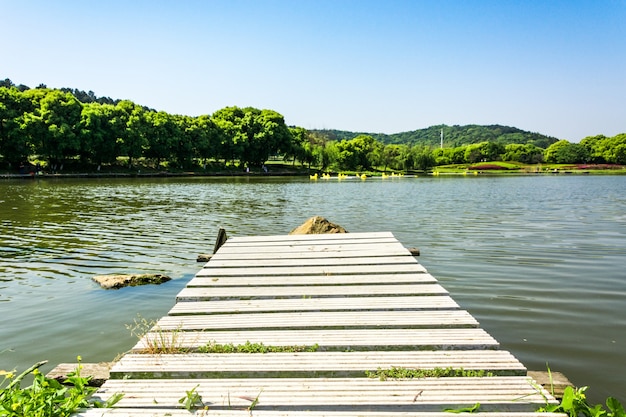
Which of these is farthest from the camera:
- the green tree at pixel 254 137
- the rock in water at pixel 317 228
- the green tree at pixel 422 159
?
the green tree at pixel 422 159

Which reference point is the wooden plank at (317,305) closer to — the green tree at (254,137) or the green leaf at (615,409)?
the green leaf at (615,409)

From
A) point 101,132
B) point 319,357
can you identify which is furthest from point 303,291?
point 101,132

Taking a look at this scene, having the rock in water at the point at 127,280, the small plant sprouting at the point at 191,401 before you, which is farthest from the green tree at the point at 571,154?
the small plant sprouting at the point at 191,401

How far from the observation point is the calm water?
17.2ft

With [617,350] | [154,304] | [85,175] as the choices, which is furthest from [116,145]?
[617,350]

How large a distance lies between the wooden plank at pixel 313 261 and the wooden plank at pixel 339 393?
11.4 ft

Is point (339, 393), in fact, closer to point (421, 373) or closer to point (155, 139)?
point (421, 373)

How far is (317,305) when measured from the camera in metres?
4.55

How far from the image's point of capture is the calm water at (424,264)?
5234mm

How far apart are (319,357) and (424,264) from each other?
270 inches

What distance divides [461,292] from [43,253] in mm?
10285

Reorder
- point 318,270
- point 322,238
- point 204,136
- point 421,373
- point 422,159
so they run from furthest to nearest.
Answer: point 422,159
point 204,136
point 322,238
point 318,270
point 421,373

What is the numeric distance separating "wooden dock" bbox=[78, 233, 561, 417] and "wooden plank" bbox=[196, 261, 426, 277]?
36cm

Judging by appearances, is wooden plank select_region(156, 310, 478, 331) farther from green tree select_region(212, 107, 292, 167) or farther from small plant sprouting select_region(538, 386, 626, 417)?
green tree select_region(212, 107, 292, 167)
